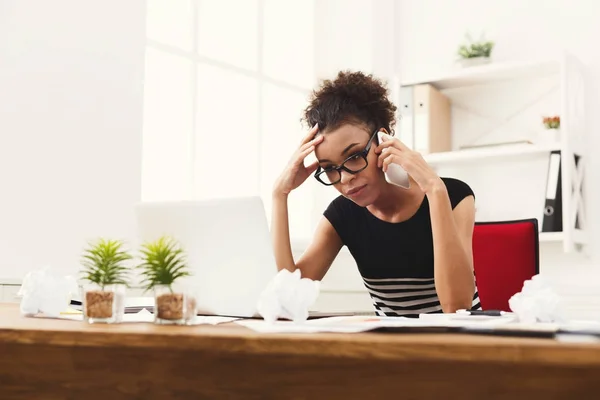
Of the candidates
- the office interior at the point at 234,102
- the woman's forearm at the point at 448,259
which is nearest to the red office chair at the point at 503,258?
the office interior at the point at 234,102

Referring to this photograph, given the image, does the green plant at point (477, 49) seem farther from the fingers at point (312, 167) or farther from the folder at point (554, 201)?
the fingers at point (312, 167)

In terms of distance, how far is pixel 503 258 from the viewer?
6.41 ft

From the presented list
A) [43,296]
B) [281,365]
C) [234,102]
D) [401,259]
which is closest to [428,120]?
[234,102]

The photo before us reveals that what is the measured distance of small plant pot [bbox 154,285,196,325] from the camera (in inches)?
35.4

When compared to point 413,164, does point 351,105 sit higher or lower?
higher

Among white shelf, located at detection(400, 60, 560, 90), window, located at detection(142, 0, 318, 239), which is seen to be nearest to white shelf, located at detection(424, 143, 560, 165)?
white shelf, located at detection(400, 60, 560, 90)

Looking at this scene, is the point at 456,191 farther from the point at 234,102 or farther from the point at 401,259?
the point at 234,102

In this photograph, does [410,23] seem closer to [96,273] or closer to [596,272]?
[596,272]

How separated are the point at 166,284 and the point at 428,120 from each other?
7.68ft

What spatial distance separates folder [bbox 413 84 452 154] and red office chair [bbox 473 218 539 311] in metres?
1.14

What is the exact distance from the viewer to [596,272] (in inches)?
115

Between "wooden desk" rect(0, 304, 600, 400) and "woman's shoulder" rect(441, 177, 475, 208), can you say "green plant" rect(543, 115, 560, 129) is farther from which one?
"wooden desk" rect(0, 304, 600, 400)

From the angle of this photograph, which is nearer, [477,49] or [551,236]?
[551,236]

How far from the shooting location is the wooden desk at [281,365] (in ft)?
1.93
